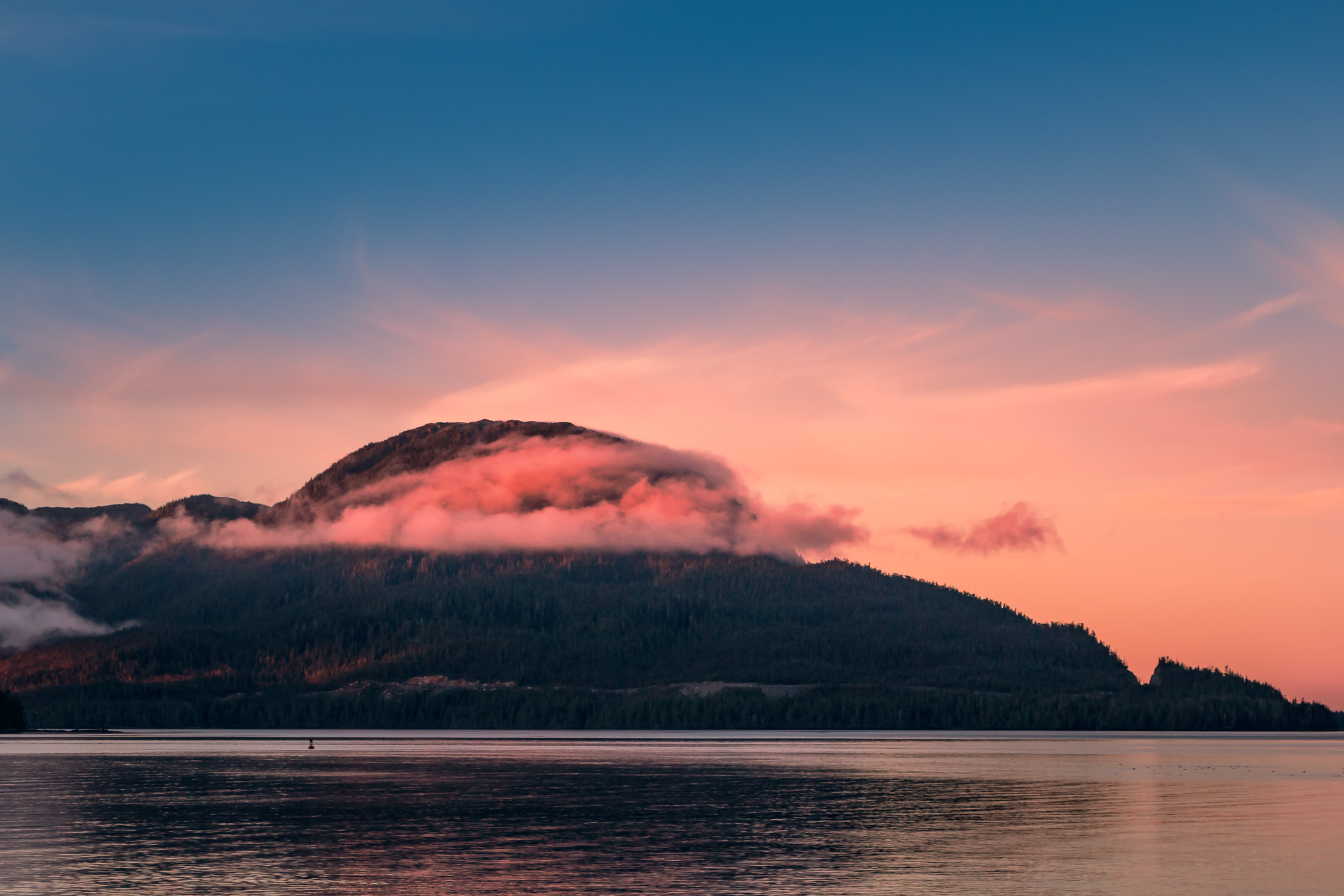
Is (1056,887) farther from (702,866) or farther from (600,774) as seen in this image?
(600,774)

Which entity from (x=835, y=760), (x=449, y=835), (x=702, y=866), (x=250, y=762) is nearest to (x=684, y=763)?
(x=835, y=760)

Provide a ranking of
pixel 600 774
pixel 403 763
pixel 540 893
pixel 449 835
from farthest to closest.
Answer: pixel 403 763, pixel 600 774, pixel 449 835, pixel 540 893

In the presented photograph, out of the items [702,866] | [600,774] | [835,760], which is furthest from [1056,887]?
[835,760]

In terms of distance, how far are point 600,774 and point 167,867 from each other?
8325 centimetres

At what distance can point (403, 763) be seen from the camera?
6870 inches

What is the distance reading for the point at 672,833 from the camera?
3105 inches

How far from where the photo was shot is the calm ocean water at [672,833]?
59188 millimetres

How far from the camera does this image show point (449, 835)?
77875 mm

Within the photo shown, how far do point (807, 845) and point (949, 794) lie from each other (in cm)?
4283

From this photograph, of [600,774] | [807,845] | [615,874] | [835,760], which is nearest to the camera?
[615,874]

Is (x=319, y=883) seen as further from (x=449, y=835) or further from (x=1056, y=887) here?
(x=1056, y=887)

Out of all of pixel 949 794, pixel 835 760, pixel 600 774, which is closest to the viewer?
pixel 949 794

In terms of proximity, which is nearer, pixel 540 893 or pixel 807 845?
pixel 540 893

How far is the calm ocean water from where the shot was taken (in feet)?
194
